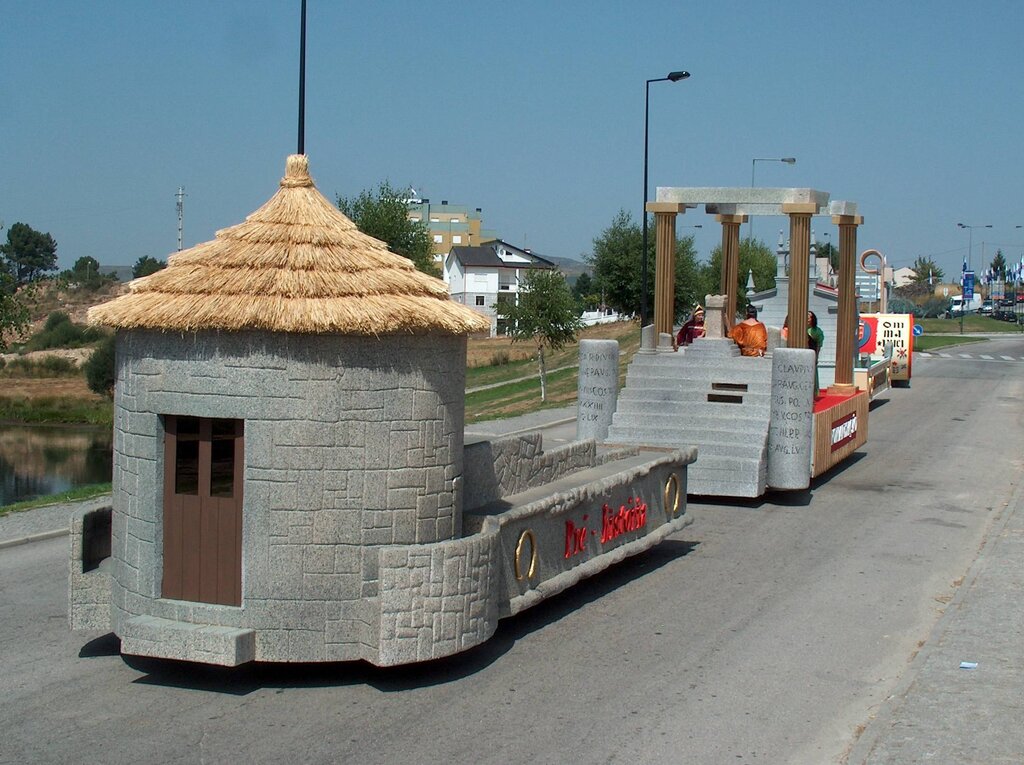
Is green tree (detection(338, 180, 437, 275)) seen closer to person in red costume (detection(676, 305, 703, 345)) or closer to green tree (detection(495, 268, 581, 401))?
green tree (detection(495, 268, 581, 401))

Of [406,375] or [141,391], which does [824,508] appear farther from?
[141,391]

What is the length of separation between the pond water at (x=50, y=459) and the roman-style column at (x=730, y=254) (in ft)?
51.7

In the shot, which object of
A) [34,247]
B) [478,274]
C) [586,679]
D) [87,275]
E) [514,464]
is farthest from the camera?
[34,247]

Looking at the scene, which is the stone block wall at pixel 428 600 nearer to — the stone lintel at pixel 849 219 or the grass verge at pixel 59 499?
the grass verge at pixel 59 499

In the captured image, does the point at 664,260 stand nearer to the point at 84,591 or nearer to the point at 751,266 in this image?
the point at 84,591

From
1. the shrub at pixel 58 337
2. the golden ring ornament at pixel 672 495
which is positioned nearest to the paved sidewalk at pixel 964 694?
the golden ring ornament at pixel 672 495

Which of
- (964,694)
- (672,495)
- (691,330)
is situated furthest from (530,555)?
(691,330)

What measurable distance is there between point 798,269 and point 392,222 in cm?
2893

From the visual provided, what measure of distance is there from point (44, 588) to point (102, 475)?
77.7 ft

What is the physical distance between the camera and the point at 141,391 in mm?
8109

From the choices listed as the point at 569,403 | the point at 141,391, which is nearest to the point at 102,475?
the point at 569,403

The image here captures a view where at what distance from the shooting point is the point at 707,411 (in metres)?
16.3

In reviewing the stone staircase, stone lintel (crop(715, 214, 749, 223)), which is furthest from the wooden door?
stone lintel (crop(715, 214, 749, 223))

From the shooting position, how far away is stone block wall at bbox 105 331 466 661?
25.5 feet
